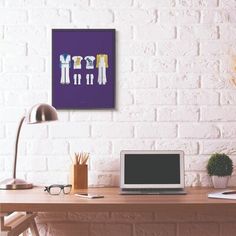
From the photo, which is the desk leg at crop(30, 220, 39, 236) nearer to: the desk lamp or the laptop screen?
the desk lamp

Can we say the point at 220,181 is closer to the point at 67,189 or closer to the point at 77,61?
the point at 67,189

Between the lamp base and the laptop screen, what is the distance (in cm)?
47

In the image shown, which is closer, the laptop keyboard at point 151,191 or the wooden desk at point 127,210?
the wooden desk at point 127,210

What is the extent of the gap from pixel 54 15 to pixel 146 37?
0.48 m

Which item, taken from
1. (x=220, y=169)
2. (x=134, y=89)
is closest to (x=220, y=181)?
(x=220, y=169)

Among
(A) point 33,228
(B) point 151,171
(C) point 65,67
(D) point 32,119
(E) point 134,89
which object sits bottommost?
(A) point 33,228

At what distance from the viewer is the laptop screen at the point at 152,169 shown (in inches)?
93.0

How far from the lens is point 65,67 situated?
8.49 feet

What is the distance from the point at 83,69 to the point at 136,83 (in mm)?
275

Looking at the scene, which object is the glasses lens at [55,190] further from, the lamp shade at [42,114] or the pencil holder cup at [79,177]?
the lamp shade at [42,114]

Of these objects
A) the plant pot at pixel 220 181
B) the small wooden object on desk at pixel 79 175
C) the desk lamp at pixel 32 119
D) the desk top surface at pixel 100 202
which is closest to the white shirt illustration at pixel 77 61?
the desk lamp at pixel 32 119

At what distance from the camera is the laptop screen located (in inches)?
93.0

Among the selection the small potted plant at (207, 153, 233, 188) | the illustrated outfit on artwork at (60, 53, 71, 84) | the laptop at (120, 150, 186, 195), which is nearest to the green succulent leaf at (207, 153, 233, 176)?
the small potted plant at (207, 153, 233, 188)

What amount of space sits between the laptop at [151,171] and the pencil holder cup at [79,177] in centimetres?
18
